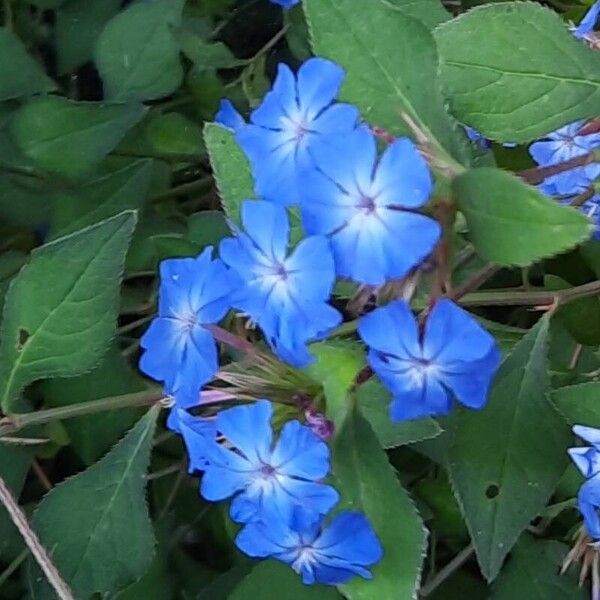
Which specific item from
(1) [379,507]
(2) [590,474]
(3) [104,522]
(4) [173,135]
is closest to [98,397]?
(3) [104,522]

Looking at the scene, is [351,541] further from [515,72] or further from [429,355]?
[515,72]

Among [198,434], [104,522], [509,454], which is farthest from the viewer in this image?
[104,522]

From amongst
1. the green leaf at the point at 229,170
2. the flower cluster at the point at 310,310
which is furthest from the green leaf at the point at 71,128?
the flower cluster at the point at 310,310

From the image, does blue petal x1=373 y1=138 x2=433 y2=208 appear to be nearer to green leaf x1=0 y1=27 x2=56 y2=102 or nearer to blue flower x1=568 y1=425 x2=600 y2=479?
blue flower x1=568 y1=425 x2=600 y2=479

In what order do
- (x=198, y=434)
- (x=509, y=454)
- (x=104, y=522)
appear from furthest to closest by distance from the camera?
(x=104, y=522) → (x=509, y=454) → (x=198, y=434)

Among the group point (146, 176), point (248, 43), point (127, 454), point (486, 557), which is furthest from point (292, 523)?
point (248, 43)

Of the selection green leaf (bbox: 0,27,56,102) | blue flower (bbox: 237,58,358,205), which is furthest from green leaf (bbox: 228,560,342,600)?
green leaf (bbox: 0,27,56,102)

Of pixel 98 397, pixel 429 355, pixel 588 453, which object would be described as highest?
pixel 429 355

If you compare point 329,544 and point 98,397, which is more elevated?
point 329,544
